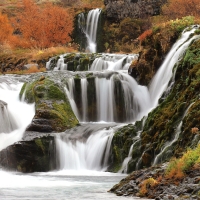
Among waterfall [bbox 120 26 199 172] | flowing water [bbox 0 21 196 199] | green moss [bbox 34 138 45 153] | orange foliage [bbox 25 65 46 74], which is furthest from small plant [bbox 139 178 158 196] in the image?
orange foliage [bbox 25 65 46 74]

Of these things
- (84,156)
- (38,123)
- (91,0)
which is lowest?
(84,156)

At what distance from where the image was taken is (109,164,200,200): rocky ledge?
7438mm

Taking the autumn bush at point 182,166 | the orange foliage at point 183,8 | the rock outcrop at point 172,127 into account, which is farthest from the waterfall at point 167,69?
the orange foliage at point 183,8

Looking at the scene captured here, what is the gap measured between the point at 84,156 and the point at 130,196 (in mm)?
7782

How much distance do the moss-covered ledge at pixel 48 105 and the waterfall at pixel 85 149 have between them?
3.25 ft

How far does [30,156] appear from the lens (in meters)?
15.9

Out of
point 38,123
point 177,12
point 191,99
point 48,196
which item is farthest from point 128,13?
point 48,196

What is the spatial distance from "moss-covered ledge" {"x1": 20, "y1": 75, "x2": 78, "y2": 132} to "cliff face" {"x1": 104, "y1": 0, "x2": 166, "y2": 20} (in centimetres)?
2400

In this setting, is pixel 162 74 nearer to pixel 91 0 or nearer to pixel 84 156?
pixel 84 156

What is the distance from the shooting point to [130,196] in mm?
8273

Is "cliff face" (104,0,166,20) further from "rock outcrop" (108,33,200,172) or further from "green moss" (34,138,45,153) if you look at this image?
"green moss" (34,138,45,153)

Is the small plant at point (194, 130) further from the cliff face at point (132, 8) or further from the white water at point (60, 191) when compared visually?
the cliff face at point (132, 8)

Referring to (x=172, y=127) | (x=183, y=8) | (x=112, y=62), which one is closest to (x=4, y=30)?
(x=183, y=8)

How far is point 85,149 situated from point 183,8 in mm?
25297
